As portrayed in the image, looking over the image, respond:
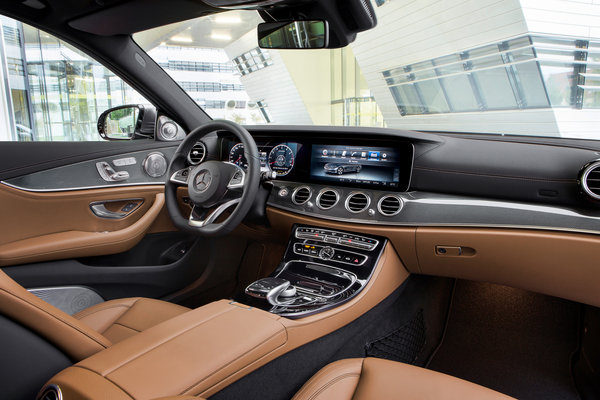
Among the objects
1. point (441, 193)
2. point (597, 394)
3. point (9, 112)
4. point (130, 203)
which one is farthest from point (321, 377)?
point (9, 112)

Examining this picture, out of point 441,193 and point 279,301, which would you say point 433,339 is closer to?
point 441,193

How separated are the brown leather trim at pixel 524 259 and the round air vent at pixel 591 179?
0.15m

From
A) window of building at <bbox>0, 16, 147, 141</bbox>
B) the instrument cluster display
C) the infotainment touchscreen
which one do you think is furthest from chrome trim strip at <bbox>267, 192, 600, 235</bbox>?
window of building at <bbox>0, 16, 147, 141</bbox>

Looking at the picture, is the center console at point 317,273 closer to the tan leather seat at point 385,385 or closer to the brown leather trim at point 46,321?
the tan leather seat at point 385,385

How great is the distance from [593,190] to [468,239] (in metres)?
0.41

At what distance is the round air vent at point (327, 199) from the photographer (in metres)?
1.77

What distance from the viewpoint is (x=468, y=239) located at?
147 cm

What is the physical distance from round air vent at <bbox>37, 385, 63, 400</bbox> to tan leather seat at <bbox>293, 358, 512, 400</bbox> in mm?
527

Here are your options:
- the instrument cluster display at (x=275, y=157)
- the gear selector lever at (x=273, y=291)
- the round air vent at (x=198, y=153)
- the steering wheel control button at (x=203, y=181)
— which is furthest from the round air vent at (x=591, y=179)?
the round air vent at (x=198, y=153)

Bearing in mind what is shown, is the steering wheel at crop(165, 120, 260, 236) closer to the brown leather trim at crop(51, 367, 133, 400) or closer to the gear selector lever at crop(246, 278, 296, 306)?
the gear selector lever at crop(246, 278, 296, 306)

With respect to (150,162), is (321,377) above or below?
below

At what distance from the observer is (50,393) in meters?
0.70

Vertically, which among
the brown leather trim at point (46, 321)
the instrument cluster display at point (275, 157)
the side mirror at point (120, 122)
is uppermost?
the side mirror at point (120, 122)

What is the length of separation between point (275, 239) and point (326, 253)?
476 millimetres
